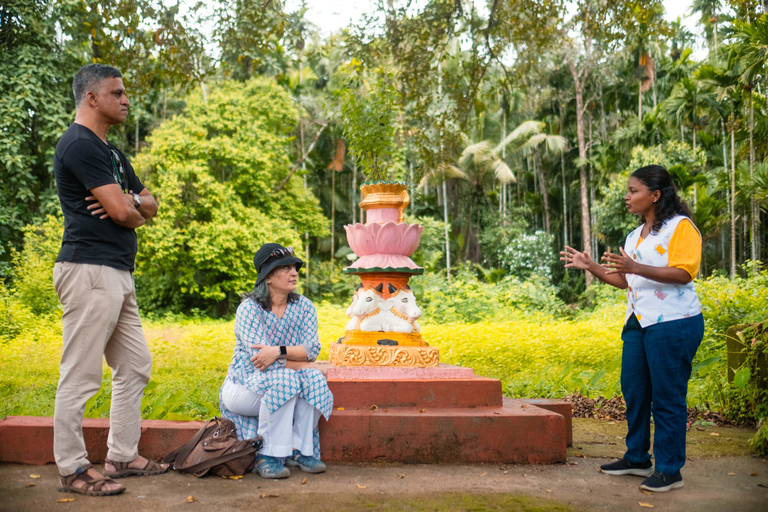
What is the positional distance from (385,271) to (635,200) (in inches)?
69.5

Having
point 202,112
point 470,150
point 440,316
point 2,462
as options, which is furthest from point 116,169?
point 470,150

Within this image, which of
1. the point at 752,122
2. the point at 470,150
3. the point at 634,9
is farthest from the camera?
the point at 470,150

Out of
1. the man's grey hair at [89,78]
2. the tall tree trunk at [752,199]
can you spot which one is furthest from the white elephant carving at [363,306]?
the tall tree trunk at [752,199]

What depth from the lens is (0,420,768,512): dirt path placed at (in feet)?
9.20

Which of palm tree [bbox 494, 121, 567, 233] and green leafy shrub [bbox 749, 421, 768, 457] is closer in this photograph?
green leafy shrub [bbox 749, 421, 768, 457]

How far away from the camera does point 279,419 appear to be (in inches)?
130

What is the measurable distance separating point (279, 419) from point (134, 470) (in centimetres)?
80

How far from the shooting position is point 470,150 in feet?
78.5

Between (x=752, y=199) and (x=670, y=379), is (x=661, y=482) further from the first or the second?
(x=752, y=199)

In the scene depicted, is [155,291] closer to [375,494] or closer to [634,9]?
[634,9]

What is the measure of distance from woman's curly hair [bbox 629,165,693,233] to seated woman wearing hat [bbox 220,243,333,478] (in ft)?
6.77

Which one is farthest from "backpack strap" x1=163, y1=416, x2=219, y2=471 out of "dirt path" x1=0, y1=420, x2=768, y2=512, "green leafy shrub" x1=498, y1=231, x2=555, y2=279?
"green leafy shrub" x1=498, y1=231, x2=555, y2=279

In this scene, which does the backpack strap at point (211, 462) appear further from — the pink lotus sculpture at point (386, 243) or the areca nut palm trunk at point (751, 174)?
the areca nut palm trunk at point (751, 174)

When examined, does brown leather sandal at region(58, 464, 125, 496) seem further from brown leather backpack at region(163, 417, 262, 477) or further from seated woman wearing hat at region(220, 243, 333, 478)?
seated woman wearing hat at region(220, 243, 333, 478)
